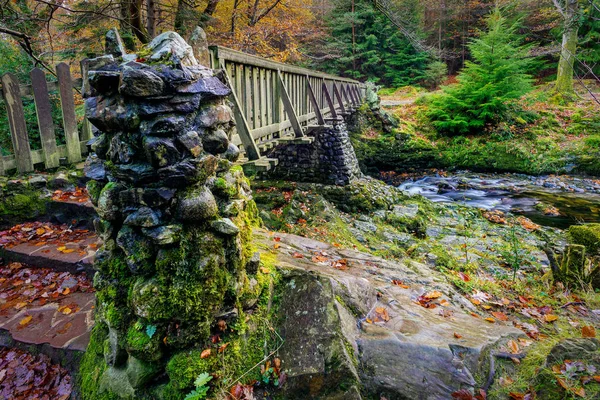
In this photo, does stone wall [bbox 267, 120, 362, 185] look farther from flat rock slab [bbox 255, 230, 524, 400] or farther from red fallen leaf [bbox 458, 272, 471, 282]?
flat rock slab [bbox 255, 230, 524, 400]

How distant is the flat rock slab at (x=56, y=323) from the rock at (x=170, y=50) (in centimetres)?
230

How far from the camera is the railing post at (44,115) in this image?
4.35 meters

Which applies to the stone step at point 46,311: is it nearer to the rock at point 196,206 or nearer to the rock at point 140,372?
the rock at point 140,372

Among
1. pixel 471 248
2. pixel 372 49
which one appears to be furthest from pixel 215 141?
pixel 372 49

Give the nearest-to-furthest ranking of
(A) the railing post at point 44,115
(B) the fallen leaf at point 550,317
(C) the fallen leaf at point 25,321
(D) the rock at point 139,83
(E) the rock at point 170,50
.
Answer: (D) the rock at point 139,83 < (E) the rock at point 170,50 < (C) the fallen leaf at point 25,321 < (B) the fallen leaf at point 550,317 < (A) the railing post at point 44,115

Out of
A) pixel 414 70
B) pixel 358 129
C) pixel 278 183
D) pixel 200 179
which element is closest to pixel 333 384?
pixel 200 179

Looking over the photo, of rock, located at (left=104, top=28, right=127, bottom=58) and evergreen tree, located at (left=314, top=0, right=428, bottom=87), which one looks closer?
rock, located at (left=104, top=28, right=127, bottom=58)

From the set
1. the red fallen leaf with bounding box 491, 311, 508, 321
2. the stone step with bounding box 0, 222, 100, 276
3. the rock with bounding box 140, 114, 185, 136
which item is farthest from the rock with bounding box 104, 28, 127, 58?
the red fallen leaf with bounding box 491, 311, 508, 321

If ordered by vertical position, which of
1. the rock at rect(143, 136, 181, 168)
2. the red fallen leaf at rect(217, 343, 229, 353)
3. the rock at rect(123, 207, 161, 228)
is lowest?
the red fallen leaf at rect(217, 343, 229, 353)

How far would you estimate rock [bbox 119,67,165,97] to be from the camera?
194 centimetres

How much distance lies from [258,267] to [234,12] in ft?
36.4

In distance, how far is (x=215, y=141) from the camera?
231 cm

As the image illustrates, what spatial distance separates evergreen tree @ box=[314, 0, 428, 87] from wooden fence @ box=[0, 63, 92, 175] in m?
23.7

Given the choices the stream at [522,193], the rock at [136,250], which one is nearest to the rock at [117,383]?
the rock at [136,250]
